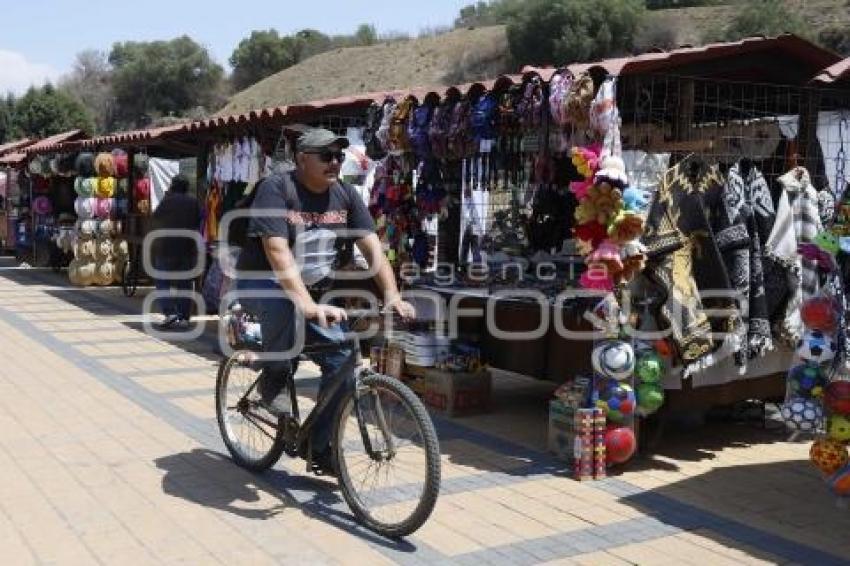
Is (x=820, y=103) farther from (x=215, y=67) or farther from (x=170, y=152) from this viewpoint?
(x=215, y=67)

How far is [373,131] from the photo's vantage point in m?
7.74

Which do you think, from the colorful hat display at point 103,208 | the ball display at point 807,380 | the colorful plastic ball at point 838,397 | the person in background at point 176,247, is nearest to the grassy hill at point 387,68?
the colorful hat display at point 103,208

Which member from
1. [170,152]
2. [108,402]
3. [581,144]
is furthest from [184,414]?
[170,152]

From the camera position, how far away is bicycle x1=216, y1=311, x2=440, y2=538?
13.3 ft

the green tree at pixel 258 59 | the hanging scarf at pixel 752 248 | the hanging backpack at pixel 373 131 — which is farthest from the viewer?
the green tree at pixel 258 59

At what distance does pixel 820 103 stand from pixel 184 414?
5357 mm

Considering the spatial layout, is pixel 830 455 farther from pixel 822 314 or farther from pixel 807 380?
pixel 822 314

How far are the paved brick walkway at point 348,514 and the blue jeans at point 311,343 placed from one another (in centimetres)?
47

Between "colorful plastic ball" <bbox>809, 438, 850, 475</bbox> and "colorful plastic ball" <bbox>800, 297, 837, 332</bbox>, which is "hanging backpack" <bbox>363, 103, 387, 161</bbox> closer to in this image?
"colorful plastic ball" <bbox>800, 297, 837, 332</bbox>

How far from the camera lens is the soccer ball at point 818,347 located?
451cm

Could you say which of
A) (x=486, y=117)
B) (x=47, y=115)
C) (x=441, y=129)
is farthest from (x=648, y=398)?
(x=47, y=115)

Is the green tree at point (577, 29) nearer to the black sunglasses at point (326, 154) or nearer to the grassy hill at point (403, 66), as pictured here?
the grassy hill at point (403, 66)

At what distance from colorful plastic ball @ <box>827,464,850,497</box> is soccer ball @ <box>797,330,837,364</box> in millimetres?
552

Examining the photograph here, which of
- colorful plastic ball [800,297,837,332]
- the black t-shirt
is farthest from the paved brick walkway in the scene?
the black t-shirt
